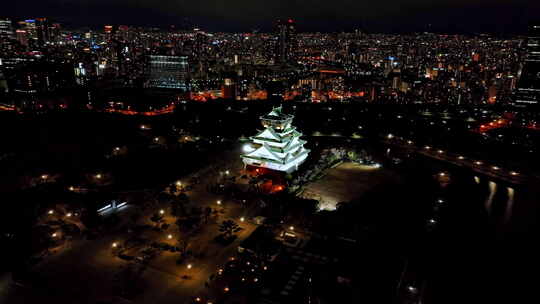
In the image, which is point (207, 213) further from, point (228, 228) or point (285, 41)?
point (285, 41)

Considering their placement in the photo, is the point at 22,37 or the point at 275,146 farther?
the point at 22,37

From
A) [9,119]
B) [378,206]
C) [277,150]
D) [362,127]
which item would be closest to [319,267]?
[378,206]

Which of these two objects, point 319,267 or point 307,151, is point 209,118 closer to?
point 307,151

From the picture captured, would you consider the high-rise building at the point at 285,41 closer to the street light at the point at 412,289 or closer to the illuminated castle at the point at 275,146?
the illuminated castle at the point at 275,146

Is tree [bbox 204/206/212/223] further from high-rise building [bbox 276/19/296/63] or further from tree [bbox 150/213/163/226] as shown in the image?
high-rise building [bbox 276/19/296/63]

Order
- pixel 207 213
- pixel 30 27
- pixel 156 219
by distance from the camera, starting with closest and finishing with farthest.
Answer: pixel 156 219 → pixel 207 213 → pixel 30 27

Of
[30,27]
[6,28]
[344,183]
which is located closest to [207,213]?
[344,183]

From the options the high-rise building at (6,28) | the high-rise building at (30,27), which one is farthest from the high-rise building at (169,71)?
the high-rise building at (30,27)
